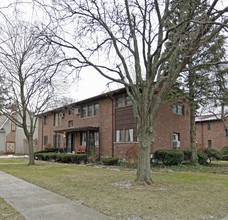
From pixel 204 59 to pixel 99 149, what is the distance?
36.8ft

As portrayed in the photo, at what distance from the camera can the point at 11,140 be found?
3547cm

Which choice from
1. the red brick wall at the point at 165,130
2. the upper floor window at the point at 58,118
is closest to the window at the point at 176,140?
the red brick wall at the point at 165,130

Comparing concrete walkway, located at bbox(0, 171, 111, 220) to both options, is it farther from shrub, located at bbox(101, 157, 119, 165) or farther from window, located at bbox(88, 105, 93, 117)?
window, located at bbox(88, 105, 93, 117)

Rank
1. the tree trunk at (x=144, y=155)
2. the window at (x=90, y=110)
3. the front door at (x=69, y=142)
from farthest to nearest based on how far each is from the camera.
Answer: the front door at (x=69, y=142) < the window at (x=90, y=110) < the tree trunk at (x=144, y=155)

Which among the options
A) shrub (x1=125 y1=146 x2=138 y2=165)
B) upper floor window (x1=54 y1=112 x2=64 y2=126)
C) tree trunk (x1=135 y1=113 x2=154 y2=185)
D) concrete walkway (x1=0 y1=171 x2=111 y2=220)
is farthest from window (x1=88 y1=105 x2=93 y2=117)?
concrete walkway (x1=0 y1=171 x2=111 y2=220)

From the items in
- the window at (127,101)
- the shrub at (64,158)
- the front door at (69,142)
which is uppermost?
the window at (127,101)

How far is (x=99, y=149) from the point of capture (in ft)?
69.6

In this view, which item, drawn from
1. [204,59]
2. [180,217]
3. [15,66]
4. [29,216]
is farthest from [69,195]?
[204,59]

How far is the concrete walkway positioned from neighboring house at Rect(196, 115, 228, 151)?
29.6 metres

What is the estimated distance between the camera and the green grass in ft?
16.3

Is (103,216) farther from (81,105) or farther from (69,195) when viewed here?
(81,105)

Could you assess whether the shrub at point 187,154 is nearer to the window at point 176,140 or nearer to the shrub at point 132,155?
the window at point 176,140

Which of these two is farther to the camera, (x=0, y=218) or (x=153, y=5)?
(x=153, y=5)

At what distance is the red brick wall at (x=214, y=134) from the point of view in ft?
106
